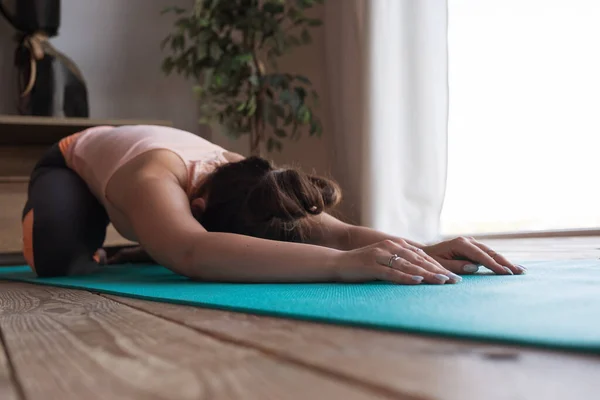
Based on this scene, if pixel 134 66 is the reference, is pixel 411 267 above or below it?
below

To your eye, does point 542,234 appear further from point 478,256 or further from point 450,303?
point 450,303

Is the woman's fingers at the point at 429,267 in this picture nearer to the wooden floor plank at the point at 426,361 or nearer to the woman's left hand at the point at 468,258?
the woman's left hand at the point at 468,258

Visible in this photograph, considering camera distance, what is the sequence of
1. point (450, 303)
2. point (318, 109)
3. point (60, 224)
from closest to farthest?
point (450, 303) → point (60, 224) → point (318, 109)

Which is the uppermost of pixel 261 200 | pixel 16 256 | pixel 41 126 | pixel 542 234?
pixel 41 126

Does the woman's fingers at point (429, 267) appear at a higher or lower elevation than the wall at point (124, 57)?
lower

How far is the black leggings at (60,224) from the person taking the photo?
185 centimetres

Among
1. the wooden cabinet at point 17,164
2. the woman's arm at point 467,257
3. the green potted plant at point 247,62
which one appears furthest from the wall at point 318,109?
the woman's arm at point 467,257

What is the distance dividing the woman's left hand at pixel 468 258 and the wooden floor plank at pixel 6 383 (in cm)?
87

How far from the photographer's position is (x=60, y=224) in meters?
1.86

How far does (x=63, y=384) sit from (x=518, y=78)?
2615 millimetres

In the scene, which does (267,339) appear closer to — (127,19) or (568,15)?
(568,15)

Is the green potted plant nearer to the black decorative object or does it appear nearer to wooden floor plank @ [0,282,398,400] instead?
the black decorative object

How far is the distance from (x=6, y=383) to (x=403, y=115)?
2.50 meters

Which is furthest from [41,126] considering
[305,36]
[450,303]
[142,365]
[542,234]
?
[142,365]
